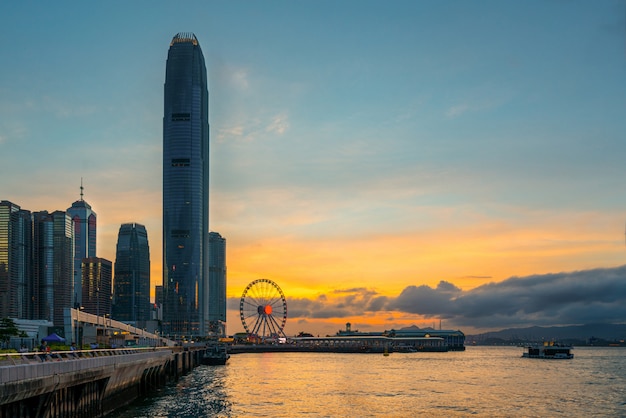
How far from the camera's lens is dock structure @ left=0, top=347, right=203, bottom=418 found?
4141cm

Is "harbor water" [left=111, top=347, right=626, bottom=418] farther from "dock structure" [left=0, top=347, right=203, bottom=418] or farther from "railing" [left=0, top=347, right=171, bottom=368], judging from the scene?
"railing" [left=0, top=347, right=171, bottom=368]

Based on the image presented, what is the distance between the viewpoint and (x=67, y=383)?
49.8 metres

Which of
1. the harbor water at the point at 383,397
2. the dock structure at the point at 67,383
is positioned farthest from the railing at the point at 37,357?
the harbor water at the point at 383,397

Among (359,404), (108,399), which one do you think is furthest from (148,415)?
(359,404)

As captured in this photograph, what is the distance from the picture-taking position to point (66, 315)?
10131cm

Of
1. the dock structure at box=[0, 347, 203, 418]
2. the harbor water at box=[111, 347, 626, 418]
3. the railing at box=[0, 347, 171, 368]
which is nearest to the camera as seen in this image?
the dock structure at box=[0, 347, 203, 418]

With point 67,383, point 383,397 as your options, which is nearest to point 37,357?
point 67,383

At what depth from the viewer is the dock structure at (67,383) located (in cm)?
4141

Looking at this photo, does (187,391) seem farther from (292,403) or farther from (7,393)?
(7,393)

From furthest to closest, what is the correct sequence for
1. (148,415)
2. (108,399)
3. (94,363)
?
(148,415)
(108,399)
(94,363)

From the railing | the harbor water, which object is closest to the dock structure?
the railing

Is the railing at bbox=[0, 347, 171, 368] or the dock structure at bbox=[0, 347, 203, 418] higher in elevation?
the railing at bbox=[0, 347, 171, 368]

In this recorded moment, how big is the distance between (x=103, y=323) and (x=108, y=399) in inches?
2594

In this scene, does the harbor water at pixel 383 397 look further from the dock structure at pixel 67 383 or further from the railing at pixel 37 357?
the railing at pixel 37 357
